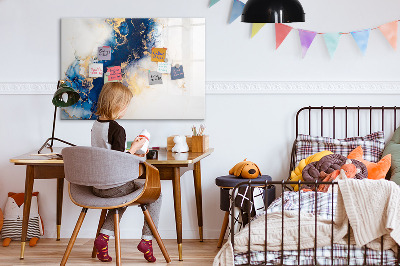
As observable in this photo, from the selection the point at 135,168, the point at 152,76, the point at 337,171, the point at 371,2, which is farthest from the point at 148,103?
the point at 371,2

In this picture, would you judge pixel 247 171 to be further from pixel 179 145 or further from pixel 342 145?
pixel 342 145

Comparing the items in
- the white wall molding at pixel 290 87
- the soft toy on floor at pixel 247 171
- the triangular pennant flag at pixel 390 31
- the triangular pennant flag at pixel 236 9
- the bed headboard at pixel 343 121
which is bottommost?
the soft toy on floor at pixel 247 171

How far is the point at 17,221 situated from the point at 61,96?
3.09 feet

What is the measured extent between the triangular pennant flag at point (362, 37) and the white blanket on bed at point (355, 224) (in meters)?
1.59

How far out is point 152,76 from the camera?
431 centimetres

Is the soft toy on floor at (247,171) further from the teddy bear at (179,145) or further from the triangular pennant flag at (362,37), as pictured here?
the triangular pennant flag at (362,37)

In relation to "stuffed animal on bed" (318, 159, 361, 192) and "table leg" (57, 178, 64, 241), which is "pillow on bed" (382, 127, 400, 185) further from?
"table leg" (57, 178, 64, 241)

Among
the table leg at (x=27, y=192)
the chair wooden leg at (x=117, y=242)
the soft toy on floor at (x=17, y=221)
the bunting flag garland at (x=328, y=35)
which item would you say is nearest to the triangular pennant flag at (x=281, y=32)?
the bunting flag garland at (x=328, y=35)

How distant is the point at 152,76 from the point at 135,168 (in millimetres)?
1181

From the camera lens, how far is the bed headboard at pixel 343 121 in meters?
4.26

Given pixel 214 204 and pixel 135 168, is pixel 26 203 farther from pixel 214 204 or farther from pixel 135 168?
pixel 214 204

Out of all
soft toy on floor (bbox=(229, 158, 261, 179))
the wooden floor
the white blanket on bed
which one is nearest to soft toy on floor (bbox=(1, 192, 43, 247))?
the wooden floor

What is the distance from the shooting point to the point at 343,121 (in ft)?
14.1

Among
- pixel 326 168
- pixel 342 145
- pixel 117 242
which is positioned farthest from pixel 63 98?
pixel 342 145
